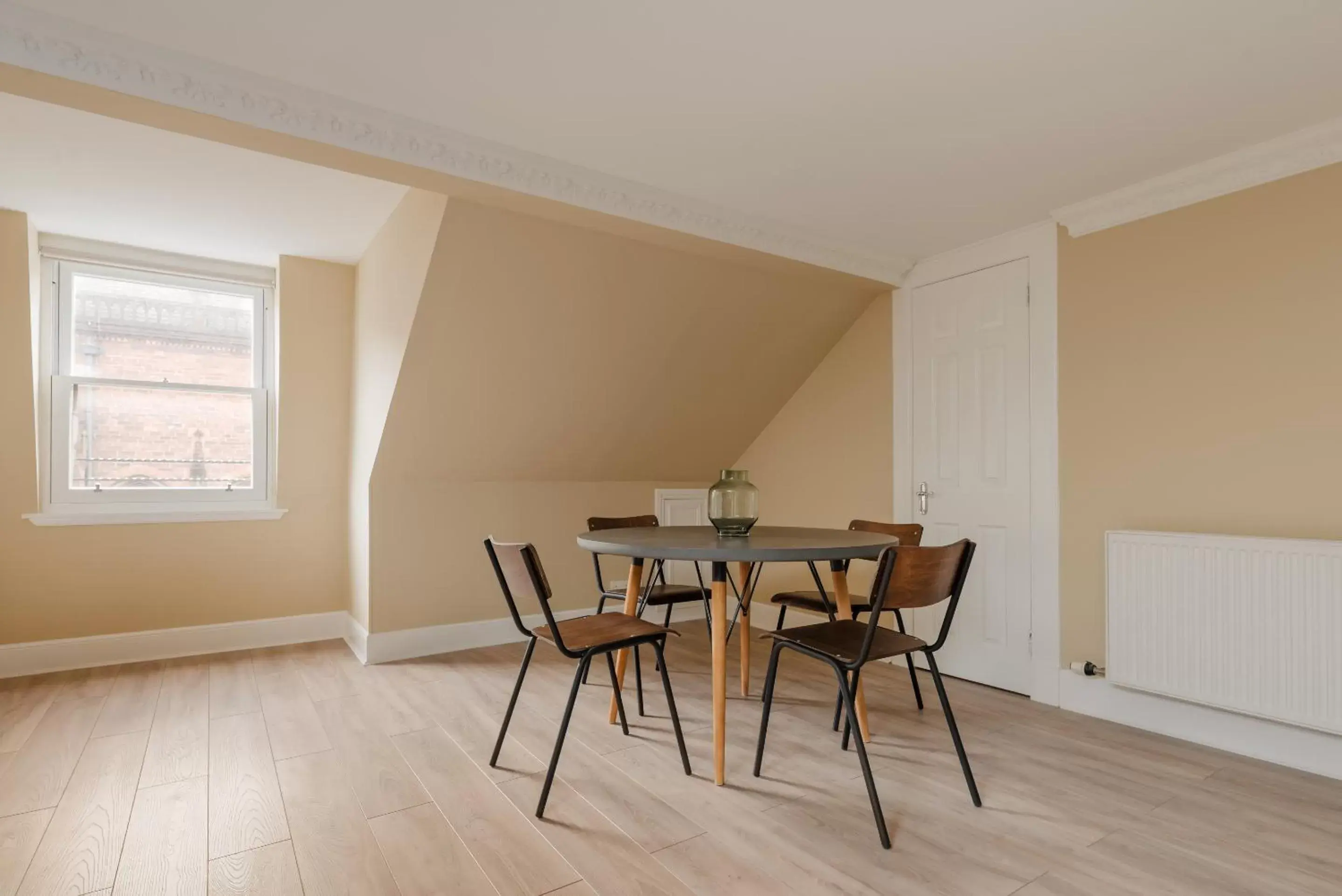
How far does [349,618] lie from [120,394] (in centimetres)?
187

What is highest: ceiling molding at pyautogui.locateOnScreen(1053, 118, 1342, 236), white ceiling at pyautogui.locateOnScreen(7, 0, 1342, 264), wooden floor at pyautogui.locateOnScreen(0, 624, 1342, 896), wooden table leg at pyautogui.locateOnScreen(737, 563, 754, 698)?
white ceiling at pyautogui.locateOnScreen(7, 0, 1342, 264)

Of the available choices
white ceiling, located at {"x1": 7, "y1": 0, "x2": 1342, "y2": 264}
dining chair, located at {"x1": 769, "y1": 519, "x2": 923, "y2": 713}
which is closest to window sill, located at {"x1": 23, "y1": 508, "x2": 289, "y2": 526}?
white ceiling, located at {"x1": 7, "y1": 0, "x2": 1342, "y2": 264}

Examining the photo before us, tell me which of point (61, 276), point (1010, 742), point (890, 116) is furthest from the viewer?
point (61, 276)

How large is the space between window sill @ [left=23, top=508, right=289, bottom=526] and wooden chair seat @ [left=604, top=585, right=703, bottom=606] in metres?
2.39

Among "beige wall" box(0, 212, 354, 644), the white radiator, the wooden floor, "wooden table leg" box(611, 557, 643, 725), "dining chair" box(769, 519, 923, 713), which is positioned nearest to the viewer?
the wooden floor

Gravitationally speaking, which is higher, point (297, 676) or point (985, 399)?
point (985, 399)

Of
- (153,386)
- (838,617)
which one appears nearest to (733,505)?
(838,617)

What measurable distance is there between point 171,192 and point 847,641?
3.61 meters

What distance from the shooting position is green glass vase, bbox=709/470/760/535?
272cm

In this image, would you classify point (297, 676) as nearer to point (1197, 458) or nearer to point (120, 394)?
point (120, 394)

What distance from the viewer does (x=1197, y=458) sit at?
9.59 feet

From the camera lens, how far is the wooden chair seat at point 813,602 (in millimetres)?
3131

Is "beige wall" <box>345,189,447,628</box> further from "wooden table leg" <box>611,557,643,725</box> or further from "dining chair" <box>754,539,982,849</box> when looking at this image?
"dining chair" <box>754,539,982,849</box>

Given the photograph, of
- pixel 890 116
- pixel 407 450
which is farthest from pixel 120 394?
pixel 890 116
